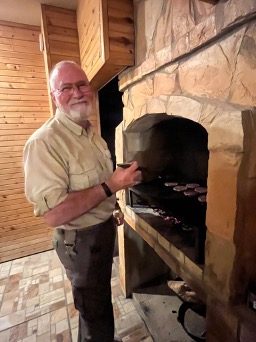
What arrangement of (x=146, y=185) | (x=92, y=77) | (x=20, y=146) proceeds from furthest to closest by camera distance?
(x=20, y=146) < (x=92, y=77) < (x=146, y=185)

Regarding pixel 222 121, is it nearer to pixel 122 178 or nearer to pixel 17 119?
pixel 122 178

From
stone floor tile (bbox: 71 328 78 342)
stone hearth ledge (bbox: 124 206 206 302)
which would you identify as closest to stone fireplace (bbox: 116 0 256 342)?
stone hearth ledge (bbox: 124 206 206 302)

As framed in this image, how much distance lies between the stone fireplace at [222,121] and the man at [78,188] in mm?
426

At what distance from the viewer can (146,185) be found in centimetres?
145

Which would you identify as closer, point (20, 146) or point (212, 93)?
point (212, 93)

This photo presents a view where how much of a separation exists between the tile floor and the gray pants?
35cm

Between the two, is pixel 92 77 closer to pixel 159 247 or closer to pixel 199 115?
pixel 199 115

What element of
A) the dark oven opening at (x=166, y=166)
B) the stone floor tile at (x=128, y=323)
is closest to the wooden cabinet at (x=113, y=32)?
the dark oven opening at (x=166, y=166)

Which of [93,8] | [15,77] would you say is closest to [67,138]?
[93,8]

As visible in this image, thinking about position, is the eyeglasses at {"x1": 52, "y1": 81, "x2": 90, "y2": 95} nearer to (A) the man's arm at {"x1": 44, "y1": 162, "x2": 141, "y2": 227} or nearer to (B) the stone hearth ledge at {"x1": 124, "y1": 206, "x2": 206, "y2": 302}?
(A) the man's arm at {"x1": 44, "y1": 162, "x2": 141, "y2": 227}

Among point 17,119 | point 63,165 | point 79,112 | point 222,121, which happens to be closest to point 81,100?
point 79,112

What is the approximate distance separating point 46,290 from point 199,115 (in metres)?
1.98

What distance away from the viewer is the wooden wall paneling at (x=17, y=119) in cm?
211

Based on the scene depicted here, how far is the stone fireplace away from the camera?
61 centimetres
